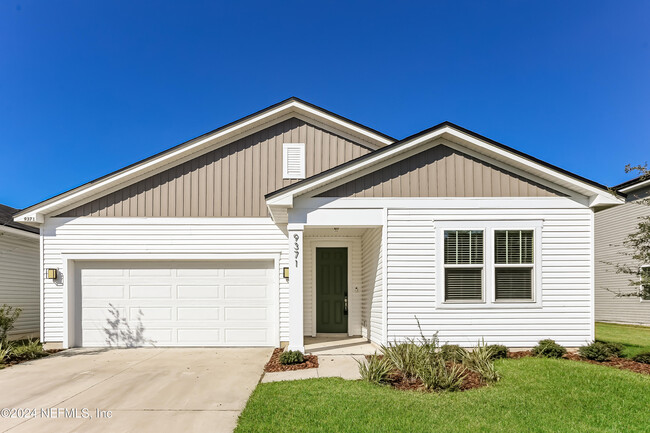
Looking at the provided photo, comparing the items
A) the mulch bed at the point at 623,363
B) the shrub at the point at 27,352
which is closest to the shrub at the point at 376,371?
the mulch bed at the point at 623,363

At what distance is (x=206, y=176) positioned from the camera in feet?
35.1

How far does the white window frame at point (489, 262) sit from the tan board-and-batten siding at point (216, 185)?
383 centimetres

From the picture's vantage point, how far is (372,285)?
31.4ft

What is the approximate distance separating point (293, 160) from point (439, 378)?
21.9 ft

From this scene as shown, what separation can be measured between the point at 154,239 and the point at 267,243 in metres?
2.79

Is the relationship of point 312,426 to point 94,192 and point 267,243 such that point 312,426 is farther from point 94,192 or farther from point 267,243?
point 94,192

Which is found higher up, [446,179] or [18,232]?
[446,179]

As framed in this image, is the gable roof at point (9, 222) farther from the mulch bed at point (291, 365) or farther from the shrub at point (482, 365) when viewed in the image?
the shrub at point (482, 365)

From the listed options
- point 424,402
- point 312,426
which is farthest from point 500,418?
point 312,426

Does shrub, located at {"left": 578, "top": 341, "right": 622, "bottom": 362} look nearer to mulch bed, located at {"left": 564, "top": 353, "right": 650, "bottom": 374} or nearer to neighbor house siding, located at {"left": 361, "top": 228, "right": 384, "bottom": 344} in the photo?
mulch bed, located at {"left": 564, "top": 353, "right": 650, "bottom": 374}

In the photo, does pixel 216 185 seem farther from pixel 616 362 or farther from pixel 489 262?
pixel 616 362

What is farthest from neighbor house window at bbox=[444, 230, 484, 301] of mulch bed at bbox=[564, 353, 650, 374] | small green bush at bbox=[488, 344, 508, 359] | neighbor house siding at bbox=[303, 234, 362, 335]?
neighbor house siding at bbox=[303, 234, 362, 335]

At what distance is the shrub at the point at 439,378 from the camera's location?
6.00 meters

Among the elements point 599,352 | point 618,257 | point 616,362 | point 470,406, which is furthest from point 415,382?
point 618,257
